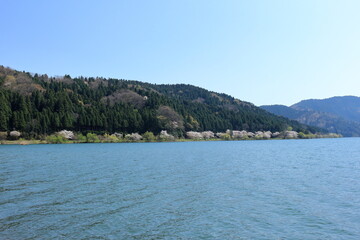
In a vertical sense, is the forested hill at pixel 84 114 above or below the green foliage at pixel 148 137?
above

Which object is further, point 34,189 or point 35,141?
point 35,141

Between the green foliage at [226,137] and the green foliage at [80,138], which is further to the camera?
the green foliage at [226,137]

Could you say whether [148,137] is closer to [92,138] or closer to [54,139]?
[92,138]

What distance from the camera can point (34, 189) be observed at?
23.3m

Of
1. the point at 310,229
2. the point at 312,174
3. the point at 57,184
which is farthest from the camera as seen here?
the point at 312,174

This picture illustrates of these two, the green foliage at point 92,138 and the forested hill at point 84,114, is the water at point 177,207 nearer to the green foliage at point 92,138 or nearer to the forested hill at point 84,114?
the forested hill at point 84,114

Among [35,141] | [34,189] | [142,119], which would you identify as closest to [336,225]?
[34,189]

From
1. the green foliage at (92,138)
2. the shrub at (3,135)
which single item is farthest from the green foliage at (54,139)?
the shrub at (3,135)

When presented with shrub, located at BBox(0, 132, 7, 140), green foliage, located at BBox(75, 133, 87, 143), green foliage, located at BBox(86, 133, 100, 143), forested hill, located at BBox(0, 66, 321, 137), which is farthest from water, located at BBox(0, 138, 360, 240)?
green foliage, located at BBox(75, 133, 87, 143)

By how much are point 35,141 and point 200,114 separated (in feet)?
366

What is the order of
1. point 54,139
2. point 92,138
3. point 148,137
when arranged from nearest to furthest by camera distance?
point 54,139 → point 92,138 → point 148,137

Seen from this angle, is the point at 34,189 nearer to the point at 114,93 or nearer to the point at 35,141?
the point at 35,141

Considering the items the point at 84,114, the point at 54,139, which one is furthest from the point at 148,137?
the point at 54,139

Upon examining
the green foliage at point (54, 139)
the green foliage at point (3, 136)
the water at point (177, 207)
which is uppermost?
the green foliage at point (3, 136)
